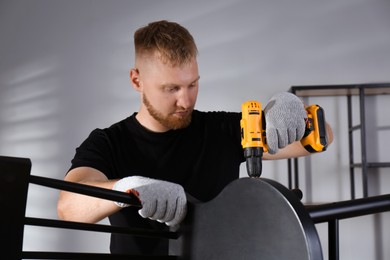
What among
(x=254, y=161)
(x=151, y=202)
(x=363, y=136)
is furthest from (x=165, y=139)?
(x=363, y=136)

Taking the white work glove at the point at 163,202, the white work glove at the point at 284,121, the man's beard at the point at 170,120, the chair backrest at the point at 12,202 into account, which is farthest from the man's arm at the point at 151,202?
the man's beard at the point at 170,120

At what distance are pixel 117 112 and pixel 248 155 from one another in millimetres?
2738

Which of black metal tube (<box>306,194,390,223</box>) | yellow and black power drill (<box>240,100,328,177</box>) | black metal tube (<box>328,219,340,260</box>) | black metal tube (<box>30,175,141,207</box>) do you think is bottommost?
black metal tube (<box>328,219,340,260</box>)

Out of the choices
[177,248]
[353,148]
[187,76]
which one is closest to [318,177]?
[353,148]

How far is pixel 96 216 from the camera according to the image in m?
0.99

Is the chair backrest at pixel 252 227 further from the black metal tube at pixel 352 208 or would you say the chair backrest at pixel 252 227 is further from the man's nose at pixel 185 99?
the man's nose at pixel 185 99

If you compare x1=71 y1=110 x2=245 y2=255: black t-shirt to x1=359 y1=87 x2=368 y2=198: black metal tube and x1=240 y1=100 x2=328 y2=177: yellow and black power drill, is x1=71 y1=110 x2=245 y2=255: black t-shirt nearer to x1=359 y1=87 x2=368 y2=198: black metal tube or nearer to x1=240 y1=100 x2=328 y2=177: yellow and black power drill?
x1=240 y1=100 x2=328 y2=177: yellow and black power drill

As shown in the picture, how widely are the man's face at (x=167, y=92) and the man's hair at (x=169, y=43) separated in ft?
0.07

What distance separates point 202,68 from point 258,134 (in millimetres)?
2644

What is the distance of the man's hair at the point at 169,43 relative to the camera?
1391 millimetres

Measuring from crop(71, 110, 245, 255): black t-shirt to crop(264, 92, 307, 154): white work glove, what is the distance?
49 cm

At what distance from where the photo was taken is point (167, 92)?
1477 mm

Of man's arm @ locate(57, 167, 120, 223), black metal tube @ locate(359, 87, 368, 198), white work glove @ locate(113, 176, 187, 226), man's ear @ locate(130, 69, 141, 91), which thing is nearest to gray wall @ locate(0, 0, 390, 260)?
black metal tube @ locate(359, 87, 368, 198)

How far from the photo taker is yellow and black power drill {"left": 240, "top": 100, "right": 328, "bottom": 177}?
36.2 inches
